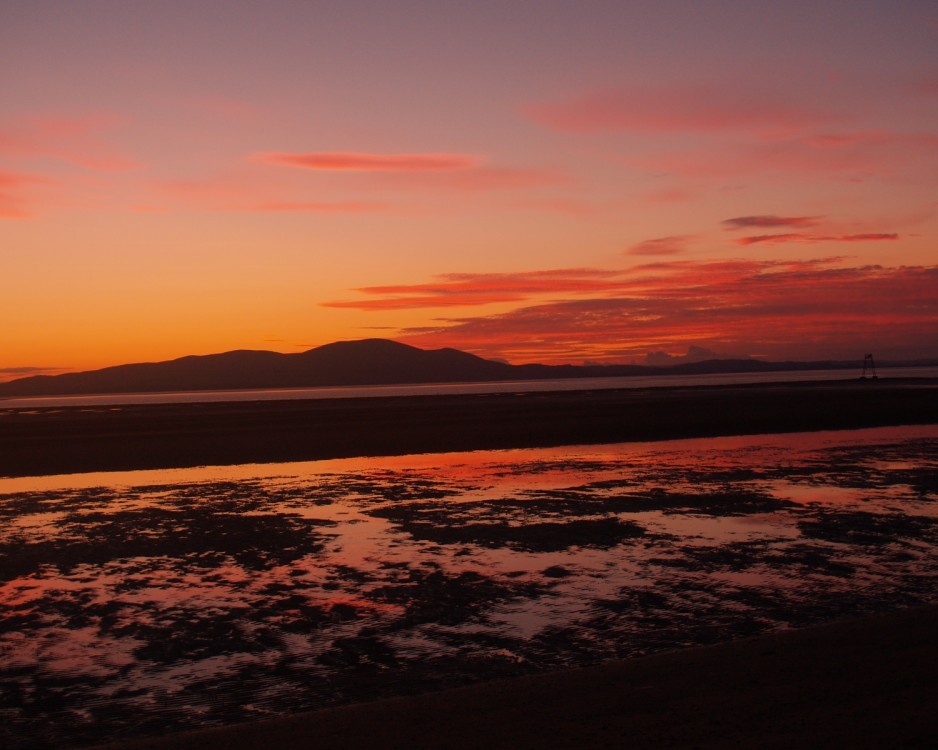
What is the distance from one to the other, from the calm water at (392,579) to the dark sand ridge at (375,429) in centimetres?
828

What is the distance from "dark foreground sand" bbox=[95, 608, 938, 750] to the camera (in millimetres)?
5742

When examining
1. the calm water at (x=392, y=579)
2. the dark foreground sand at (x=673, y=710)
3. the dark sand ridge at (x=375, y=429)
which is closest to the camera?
the dark foreground sand at (x=673, y=710)

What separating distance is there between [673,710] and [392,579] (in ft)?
19.4

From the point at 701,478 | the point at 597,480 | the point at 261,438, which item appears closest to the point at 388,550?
the point at 597,480

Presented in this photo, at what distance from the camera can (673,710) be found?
6270 millimetres

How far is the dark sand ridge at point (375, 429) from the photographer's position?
3008 centimetres

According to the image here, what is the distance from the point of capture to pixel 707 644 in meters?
8.32

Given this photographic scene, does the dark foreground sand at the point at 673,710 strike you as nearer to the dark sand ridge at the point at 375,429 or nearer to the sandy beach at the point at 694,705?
the sandy beach at the point at 694,705

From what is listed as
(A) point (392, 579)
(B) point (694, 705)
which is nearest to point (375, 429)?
(A) point (392, 579)

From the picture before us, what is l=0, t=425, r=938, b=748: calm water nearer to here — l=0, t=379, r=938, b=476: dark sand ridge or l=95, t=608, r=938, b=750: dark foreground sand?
l=95, t=608, r=938, b=750: dark foreground sand

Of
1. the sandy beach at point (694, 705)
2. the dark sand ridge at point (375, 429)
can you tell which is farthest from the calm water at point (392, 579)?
the dark sand ridge at point (375, 429)

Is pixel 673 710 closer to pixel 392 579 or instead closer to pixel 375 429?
pixel 392 579

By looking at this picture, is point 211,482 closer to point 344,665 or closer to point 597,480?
point 597,480

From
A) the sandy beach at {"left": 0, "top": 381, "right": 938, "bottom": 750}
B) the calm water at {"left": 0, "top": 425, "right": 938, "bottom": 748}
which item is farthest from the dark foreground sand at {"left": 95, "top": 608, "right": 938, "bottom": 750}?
the calm water at {"left": 0, "top": 425, "right": 938, "bottom": 748}
